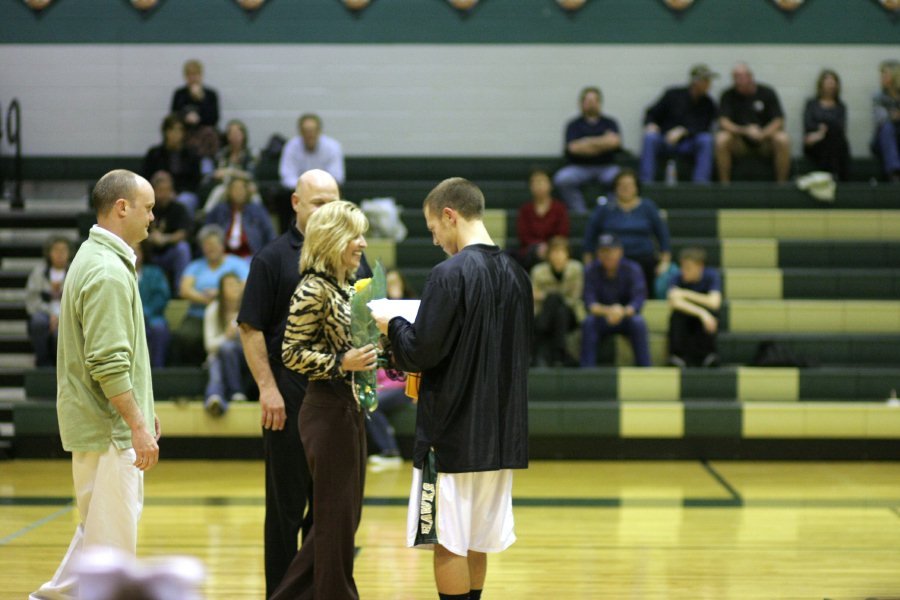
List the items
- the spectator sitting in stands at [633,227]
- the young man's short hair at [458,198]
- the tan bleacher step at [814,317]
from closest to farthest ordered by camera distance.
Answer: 1. the young man's short hair at [458,198]
2. the tan bleacher step at [814,317]
3. the spectator sitting in stands at [633,227]

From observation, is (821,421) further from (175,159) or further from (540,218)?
(175,159)

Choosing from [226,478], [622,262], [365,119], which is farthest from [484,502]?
[365,119]

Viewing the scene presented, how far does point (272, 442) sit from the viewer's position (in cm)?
393

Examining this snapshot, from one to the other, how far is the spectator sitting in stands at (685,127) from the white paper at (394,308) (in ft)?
24.4

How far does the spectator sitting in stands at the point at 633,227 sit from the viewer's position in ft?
30.3

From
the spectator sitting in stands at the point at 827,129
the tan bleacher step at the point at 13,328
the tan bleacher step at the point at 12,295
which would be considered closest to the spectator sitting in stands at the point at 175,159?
the tan bleacher step at the point at 12,295

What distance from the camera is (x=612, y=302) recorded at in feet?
28.2

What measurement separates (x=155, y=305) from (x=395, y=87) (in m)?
4.08

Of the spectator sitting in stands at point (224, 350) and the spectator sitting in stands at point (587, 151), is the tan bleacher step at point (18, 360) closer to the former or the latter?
the spectator sitting in stands at point (224, 350)

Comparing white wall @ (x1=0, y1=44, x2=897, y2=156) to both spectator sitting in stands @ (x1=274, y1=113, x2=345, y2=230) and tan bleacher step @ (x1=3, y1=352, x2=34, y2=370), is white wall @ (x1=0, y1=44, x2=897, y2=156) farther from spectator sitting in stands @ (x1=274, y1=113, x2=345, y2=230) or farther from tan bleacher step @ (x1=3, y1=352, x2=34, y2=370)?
tan bleacher step @ (x1=3, y1=352, x2=34, y2=370)

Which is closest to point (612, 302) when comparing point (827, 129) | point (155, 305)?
point (155, 305)

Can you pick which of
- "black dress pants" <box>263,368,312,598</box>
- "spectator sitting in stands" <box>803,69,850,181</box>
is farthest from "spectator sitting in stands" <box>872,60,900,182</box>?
"black dress pants" <box>263,368,312,598</box>

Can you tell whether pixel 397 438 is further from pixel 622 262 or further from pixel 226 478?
pixel 622 262

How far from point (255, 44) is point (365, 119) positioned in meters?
1.36
